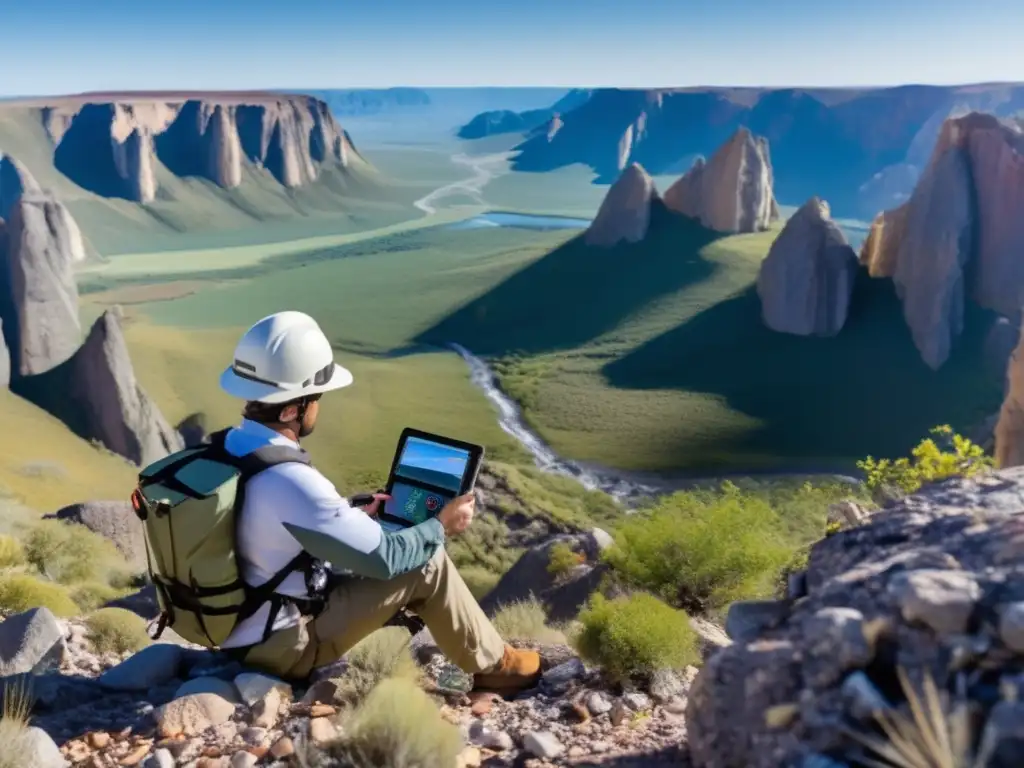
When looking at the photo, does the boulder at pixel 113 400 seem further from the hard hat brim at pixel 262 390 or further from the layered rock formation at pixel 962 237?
the layered rock formation at pixel 962 237

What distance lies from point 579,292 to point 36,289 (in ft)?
113

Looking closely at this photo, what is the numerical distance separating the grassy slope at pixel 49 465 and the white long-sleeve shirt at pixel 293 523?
63.5 feet

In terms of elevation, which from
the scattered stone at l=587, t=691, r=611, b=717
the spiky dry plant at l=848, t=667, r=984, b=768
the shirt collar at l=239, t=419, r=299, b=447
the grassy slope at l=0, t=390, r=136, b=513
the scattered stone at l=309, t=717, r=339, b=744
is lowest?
the grassy slope at l=0, t=390, r=136, b=513

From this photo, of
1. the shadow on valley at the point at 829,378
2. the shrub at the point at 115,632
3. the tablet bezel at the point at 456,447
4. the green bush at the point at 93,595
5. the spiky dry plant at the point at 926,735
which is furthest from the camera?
the shadow on valley at the point at 829,378

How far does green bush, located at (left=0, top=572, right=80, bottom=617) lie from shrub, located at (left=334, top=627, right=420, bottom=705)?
327cm

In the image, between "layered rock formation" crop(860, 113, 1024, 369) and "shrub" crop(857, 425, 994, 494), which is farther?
"layered rock formation" crop(860, 113, 1024, 369)

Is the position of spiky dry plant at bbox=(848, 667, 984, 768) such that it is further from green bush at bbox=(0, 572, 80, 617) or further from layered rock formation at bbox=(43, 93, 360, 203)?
layered rock formation at bbox=(43, 93, 360, 203)

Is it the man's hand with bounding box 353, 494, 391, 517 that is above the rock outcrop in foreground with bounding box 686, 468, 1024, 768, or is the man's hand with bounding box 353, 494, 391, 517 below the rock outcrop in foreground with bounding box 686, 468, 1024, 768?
below

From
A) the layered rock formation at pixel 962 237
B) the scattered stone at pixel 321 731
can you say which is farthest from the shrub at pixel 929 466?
the layered rock formation at pixel 962 237

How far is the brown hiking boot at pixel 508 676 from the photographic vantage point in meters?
4.63

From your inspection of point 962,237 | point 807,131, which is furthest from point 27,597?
point 807,131

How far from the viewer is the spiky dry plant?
2418 mm

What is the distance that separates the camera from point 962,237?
41.0 meters

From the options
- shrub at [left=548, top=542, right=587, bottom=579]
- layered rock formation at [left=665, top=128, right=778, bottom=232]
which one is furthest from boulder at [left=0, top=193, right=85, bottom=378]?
layered rock formation at [left=665, top=128, right=778, bottom=232]
